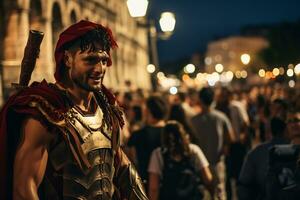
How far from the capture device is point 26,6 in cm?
1897

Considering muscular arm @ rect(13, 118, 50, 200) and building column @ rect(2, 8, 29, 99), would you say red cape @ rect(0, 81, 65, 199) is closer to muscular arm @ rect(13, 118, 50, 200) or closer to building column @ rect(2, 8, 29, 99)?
muscular arm @ rect(13, 118, 50, 200)

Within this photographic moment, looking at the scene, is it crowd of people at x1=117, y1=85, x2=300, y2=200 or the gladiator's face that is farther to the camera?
crowd of people at x1=117, y1=85, x2=300, y2=200

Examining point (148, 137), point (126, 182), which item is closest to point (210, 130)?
point (148, 137)

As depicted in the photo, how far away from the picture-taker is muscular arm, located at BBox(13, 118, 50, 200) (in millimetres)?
3426

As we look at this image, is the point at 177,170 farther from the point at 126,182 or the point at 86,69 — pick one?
the point at 86,69

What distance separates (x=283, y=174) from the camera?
533cm

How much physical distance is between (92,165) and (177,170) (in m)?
2.45

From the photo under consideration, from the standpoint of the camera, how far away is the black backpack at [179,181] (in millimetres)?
6031

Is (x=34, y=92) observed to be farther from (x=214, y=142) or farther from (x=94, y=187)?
(x=214, y=142)

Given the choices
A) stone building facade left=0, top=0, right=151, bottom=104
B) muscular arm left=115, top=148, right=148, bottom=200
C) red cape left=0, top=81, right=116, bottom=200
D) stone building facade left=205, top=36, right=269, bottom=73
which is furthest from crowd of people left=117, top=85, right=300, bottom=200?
stone building facade left=205, top=36, right=269, bottom=73

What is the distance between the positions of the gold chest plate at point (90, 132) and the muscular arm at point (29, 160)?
0.25 m

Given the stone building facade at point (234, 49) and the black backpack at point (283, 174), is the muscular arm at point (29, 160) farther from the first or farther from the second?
the stone building facade at point (234, 49)

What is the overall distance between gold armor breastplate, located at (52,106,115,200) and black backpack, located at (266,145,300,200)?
1.91 metres

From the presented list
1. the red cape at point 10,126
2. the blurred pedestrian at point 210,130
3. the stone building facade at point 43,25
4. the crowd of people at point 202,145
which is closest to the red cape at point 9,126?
the red cape at point 10,126
